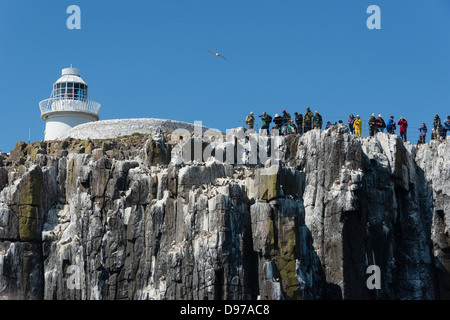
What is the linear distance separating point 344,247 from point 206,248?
1196 cm

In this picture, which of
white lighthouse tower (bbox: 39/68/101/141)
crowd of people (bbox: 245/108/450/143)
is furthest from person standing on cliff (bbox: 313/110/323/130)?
white lighthouse tower (bbox: 39/68/101/141)

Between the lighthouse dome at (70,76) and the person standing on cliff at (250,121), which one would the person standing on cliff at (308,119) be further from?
the lighthouse dome at (70,76)

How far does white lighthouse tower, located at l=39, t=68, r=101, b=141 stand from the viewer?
490ft

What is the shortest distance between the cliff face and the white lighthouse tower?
20.7 m

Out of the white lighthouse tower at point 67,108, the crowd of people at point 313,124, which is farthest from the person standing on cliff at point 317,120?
the white lighthouse tower at point 67,108

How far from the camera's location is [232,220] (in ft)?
374

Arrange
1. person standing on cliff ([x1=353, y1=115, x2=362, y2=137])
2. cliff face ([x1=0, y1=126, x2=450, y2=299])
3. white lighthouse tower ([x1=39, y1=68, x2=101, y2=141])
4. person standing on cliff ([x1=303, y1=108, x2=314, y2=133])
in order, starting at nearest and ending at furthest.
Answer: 1. cliff face ([x1=0, y1=126, x2=450, y2=299])
2. person standing on cliff ([x1=303, y1=108, x2=314, y2=133])
3. person standing on cliff ([x1=353, y1=115, x2=362, y2=137])
4. white lighthouse tower ([x1=39, y1=68, x2=101, y2=141])

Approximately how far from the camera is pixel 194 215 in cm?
11500

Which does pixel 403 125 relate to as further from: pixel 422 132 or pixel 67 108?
pixel 67 108

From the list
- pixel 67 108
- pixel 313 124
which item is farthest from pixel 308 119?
pixel 67 108

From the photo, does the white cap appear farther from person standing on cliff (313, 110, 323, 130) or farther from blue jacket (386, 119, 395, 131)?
blue jacket (386, 119, 395, 131)

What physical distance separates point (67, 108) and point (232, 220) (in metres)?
41.8
